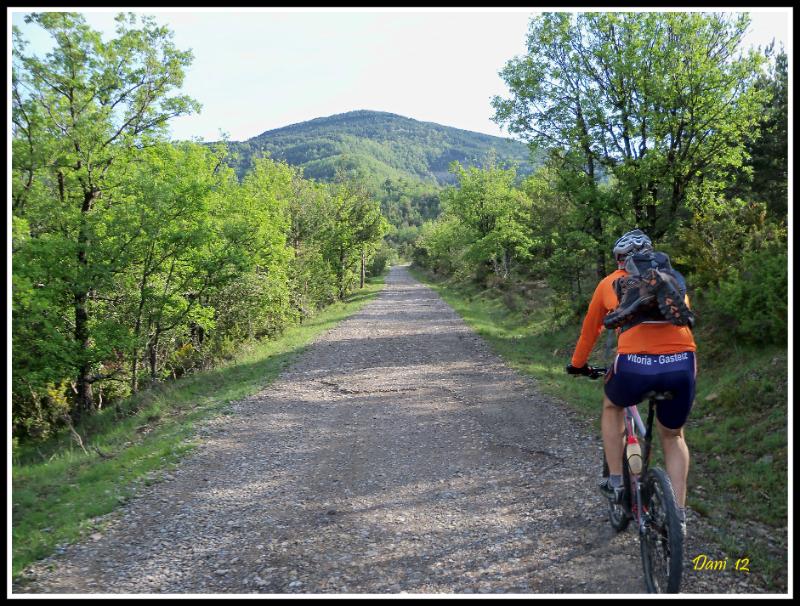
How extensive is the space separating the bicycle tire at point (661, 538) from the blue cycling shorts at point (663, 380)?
41cm

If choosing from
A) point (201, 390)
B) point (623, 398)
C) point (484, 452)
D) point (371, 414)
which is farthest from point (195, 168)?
point (623, 398)

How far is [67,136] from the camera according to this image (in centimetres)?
1195

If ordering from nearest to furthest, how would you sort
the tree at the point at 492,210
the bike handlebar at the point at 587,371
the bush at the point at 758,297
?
the bike handlebar at the point at 587,371, the bush at the point at 758,297, the tree at the point at 492,210

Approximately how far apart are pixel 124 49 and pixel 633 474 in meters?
15.2

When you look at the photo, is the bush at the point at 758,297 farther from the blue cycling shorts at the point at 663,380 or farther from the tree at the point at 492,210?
the tree at the point at 492,210

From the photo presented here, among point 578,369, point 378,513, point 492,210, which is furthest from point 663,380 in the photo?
point 492,210

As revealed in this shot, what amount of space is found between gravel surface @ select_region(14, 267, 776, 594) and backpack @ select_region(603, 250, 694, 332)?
71.2 inches

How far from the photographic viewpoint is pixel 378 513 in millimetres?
4879

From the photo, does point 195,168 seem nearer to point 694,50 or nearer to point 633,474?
point 694,50

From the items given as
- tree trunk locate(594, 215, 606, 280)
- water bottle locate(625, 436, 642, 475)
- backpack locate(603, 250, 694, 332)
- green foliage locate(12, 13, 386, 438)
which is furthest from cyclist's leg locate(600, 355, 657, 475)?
tree trunk locate(594, 215, 606, 280)

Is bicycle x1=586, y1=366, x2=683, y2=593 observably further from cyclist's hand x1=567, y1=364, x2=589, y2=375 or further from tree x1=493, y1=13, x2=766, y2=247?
tree x1=493, y1=13, x2=766, y2=247

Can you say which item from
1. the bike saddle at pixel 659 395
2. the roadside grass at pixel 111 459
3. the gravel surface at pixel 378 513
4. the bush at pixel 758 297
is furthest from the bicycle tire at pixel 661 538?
the bush at pixel 758 297

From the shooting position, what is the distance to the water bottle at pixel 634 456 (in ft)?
12.4

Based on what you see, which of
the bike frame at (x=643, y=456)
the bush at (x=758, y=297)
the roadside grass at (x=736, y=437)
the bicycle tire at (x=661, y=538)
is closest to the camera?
the bicycle tire at (x=661, y=538)
